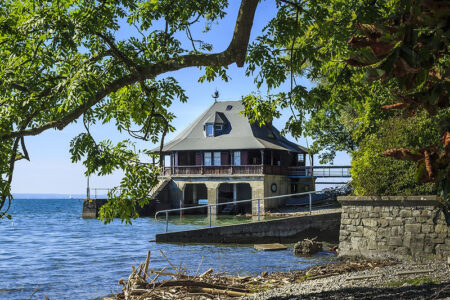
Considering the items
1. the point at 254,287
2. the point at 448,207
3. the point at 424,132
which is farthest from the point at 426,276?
the point at 424,132

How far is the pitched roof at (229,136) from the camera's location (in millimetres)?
46125

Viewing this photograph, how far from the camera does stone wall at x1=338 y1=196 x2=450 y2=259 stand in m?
11.1

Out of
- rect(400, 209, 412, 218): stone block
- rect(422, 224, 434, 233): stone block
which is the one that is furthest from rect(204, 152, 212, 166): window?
rect(422, 224, 434, 233): stone block

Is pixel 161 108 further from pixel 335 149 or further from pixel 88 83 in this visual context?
pixel 335 149

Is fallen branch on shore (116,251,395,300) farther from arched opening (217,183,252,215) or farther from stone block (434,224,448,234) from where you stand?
arched opening (217,183,252,215)

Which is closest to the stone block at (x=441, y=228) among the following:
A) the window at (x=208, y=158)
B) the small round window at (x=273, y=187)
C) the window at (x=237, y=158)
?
the small round window at (x=273, y=187)

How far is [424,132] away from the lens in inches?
471

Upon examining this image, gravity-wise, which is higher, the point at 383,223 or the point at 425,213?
the point at 425,213

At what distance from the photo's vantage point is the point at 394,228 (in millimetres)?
11742

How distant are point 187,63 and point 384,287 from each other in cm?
454

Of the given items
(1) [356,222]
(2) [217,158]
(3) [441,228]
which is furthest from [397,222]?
(2) [217,158]

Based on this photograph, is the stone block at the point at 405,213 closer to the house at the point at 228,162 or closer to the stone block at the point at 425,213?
the stone block at the point at 425,213

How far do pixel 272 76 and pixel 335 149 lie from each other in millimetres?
28931

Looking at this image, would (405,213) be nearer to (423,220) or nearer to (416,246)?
(423,220)
